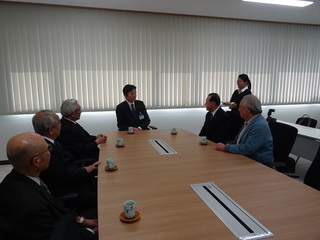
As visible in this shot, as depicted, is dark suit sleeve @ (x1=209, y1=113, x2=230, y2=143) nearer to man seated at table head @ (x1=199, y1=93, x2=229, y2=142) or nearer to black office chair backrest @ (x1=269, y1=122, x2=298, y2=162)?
man seated at table head @ (x1=199, y1=93, x2=229, y2=142)

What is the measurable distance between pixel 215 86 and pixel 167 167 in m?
3.64

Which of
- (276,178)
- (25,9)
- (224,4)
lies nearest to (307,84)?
(224,4)

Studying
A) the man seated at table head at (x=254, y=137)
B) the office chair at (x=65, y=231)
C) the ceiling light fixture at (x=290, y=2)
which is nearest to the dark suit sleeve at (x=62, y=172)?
the office chair at (x=65, y=231)

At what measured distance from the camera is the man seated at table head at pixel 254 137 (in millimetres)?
2133

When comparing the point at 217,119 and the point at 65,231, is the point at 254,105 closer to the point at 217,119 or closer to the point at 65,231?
the point at 217,119

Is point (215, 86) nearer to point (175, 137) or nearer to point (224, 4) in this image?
point (224, 4)

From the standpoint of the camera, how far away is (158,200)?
1324 mm

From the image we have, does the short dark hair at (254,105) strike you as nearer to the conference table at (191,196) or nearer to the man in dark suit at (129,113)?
the conference table at (191,196)

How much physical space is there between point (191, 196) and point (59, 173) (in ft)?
3.52

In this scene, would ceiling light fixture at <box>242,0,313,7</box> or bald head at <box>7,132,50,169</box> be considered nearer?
bald head at <box>7,132,50,169</box>

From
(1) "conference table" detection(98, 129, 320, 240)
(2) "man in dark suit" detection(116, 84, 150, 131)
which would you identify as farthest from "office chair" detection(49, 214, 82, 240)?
(2) "man in dark suit" detection(116, 84, 150, 131)

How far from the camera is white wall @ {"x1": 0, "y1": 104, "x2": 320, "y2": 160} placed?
13.8 ft

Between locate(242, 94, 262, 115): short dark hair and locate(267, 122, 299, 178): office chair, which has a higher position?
locate(242, 94, 262, 115): short dark hair

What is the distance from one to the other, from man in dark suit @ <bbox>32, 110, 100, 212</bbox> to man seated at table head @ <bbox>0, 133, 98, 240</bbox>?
0.48 meters
